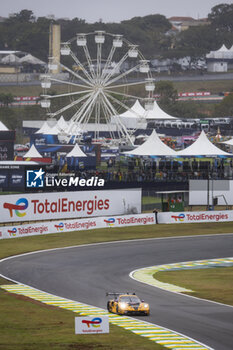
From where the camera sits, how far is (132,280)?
39188mm

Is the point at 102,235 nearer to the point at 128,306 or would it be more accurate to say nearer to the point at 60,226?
the point at 60,226

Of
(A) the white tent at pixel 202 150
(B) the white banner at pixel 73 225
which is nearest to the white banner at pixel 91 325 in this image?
(B) the white banner at pixel 73 225

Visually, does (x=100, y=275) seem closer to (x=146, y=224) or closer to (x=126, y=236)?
(x=126, y=236)

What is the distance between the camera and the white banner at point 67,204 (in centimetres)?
5681

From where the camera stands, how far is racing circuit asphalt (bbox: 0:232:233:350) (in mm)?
26969

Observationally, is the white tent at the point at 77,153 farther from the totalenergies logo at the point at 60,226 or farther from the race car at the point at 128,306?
the race car at the point at 128,306

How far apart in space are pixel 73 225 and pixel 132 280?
1864 cm

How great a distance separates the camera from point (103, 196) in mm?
61406

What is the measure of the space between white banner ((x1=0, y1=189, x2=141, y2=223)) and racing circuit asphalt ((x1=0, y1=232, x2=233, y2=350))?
766 cm

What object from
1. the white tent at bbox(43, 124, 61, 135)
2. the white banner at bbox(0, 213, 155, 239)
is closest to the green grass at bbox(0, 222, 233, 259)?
the white banner at bbox(0, 213, 155, 239)

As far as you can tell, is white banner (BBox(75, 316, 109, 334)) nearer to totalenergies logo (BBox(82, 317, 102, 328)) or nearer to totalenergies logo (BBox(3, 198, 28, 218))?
totalenergies logo (BBox(82, 317, 102, 328))

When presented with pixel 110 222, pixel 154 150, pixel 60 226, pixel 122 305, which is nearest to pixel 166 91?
pixel 154 150

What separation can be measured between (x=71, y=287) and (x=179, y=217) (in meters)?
25.2

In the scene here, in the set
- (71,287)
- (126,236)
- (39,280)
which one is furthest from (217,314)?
(126,236)
